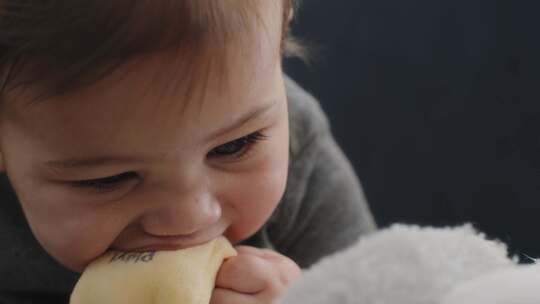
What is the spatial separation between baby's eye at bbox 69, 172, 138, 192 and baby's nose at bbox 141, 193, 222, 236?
0.10ft

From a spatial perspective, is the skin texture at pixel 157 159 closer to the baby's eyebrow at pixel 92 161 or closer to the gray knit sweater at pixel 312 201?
the baby's eyebrow at pixel 92 161

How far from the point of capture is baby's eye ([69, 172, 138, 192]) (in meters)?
0.58

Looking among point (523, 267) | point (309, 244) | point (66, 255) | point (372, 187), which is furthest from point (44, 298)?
point (523, 267)

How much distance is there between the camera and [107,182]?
581 mm

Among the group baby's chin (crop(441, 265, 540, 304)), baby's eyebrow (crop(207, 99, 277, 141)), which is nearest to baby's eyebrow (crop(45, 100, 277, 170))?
baby's eyebrow (crop(207, 99, 277, 141))

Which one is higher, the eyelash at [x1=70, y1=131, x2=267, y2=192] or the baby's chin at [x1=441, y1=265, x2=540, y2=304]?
the baby's chin at [x1=441, y1=265, x2=540, y2=304]

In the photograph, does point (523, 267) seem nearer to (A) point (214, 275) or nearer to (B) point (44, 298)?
(A) point (214, 275)

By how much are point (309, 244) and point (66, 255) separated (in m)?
0.35

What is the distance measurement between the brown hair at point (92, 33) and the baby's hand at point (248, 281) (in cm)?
21

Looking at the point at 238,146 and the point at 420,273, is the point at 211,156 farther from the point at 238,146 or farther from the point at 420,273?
the point at 420,273

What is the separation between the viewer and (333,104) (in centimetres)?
105

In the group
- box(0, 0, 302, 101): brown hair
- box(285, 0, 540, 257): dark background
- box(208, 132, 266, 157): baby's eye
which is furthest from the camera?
box(285, 0, 540, 257): dark background

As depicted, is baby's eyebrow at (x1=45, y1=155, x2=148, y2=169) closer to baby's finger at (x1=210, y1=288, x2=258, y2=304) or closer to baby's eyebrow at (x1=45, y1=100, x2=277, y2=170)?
baby's eyebrow at (x1=45, y1=100, x2=277, y2=170)

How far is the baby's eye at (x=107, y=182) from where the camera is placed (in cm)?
58
